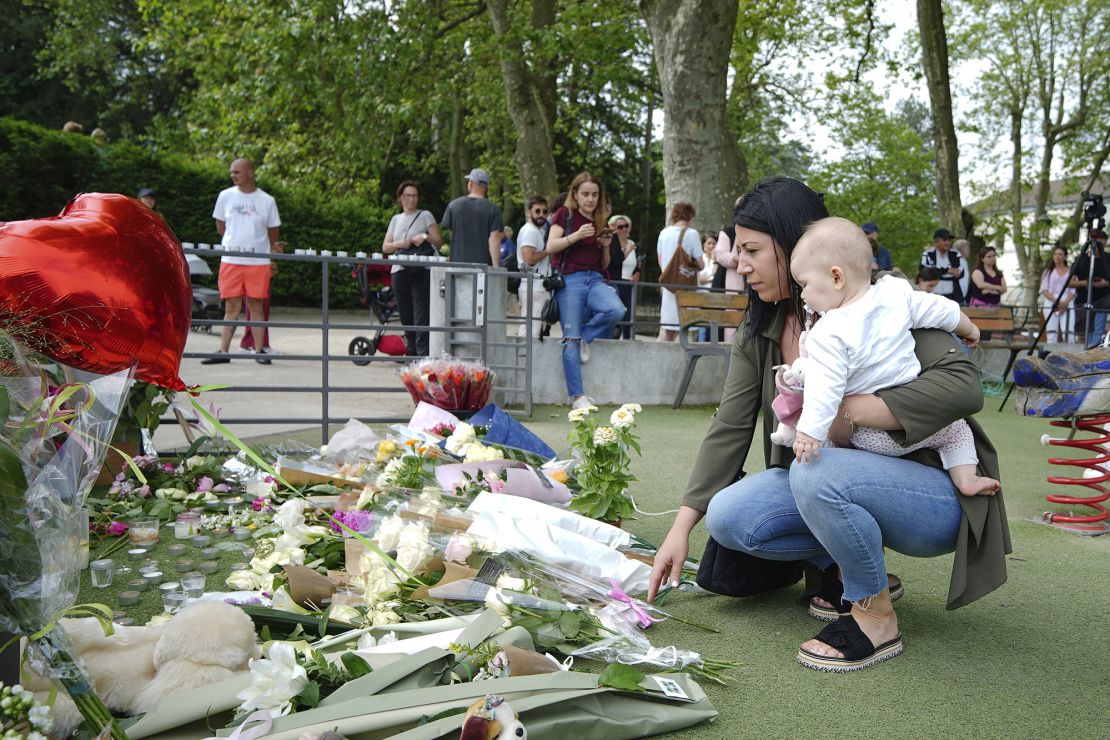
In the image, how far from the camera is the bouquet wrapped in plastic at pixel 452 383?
5348 millimetres

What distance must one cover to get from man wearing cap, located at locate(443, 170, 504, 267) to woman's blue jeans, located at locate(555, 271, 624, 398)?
113 cm

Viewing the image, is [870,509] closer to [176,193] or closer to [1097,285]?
[1097,285]

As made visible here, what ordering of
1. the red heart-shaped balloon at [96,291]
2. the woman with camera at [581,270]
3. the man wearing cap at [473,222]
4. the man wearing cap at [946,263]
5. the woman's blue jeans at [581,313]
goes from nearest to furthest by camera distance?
the red heart-shaped balloon at [96,291] < the woman with camera at [581,270] < the woman's blue jeans at [581,313] < the man wearing cap at [473,222] < the man wearing cap at [946,263]

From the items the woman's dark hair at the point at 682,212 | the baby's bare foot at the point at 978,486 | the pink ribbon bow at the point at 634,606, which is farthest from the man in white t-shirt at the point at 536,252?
the baby's bare foot at the point at 978,486

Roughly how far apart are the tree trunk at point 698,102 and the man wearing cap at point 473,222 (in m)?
3.02

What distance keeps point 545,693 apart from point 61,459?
115 centimetres

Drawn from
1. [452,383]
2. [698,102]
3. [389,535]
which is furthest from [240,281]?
[389,535]

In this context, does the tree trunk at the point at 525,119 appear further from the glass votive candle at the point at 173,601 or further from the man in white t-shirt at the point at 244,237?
the glass votive candle at the point at 173,601

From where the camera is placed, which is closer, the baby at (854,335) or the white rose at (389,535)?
the baby at (854,335)

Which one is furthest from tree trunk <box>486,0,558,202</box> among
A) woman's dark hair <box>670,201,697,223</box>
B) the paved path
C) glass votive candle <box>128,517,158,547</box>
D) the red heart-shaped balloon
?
the red heart-shaped balloon

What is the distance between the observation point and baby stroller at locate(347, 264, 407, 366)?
11336 millimetres

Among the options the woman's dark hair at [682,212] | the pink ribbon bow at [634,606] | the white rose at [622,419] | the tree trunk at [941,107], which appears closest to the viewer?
the pink ribbon bow at [634,606]

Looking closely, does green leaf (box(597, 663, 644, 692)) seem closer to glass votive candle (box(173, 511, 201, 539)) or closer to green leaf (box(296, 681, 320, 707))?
green leaf (box(296, 681, 320, 707))

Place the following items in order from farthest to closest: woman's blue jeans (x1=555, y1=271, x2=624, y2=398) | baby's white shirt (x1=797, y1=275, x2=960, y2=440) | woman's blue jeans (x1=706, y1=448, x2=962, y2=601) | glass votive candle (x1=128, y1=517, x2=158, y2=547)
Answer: woman's blue jeans (x1=555, y1=271, x2=624, y2=398) → glass votive candle (x1=128, y1=517, x2=158, y2=547) → woman's blue jeans (x1=706, y1=448, x2=962, y2=601) → baby's white shirt (x1=797, y1=275, x2=960, y2=440)
